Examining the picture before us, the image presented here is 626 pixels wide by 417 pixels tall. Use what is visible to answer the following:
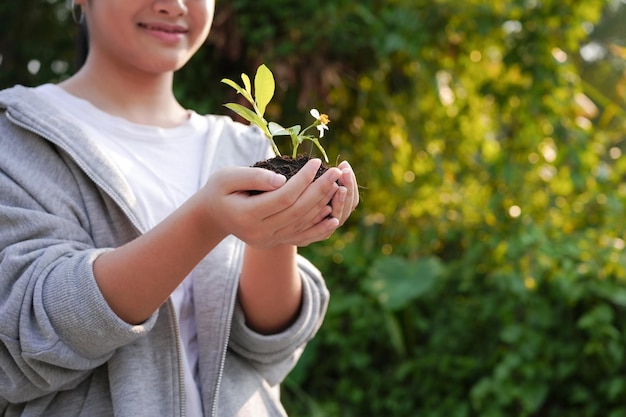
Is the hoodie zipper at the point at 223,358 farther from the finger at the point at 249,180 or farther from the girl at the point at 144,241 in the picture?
the finger at the point at 249,180

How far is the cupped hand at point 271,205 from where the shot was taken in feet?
3.16

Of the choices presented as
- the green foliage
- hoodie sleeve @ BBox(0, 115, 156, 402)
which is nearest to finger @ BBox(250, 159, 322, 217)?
the green foliage

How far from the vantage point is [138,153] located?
1.33 meters

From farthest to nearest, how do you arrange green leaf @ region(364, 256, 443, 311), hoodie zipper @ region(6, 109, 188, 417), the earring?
green leaf @ region(364, 256, 443, 311) → the earring → hoodie zipper @ region(6, 109, 188, 417)

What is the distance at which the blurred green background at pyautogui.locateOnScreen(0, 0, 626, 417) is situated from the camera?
262cm

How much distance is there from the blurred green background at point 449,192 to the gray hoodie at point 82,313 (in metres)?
1.49

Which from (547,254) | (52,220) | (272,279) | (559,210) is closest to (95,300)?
(52,220)

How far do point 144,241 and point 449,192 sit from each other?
6.72ft

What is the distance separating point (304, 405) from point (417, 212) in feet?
2.60

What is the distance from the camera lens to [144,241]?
1.08 metres

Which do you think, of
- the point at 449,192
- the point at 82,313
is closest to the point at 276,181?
the point at 82,313

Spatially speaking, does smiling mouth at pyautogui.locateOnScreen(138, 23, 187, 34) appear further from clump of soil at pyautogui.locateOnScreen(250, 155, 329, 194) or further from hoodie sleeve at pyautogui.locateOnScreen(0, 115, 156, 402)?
clump of soil at pyautogui.locateOnScreen(250, 155, 329, 194)

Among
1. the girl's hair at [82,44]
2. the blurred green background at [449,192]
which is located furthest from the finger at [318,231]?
the blurred green background at [449,192]

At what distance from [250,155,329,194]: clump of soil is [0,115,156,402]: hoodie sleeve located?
265 millimetres
